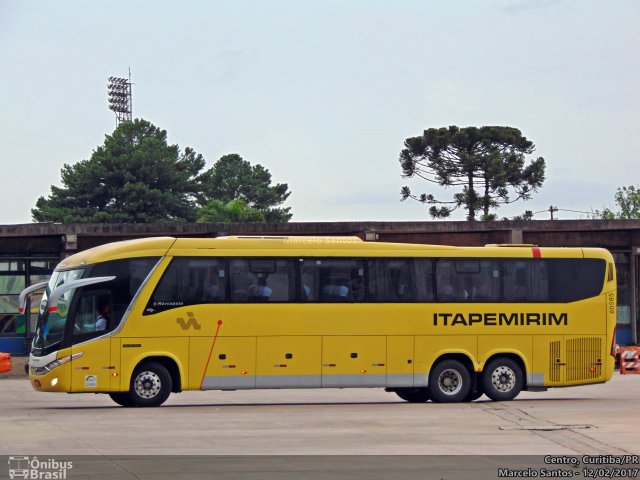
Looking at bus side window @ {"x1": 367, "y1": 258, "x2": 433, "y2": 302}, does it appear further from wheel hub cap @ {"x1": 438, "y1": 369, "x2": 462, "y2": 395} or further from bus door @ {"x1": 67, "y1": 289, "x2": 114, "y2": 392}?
bus door @ {"x1": 67, "y1": 289, "x2": 114, "y2": 392}

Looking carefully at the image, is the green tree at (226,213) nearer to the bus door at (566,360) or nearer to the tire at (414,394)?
the tire at (414,394)

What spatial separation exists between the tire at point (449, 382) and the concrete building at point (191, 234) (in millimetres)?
18883

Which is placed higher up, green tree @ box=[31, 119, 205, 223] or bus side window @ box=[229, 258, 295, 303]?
green tree @ box=[31, 119, 205, 223]

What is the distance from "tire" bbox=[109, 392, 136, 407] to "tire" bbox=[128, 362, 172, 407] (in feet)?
0.67

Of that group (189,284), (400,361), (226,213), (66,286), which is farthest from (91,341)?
(226,213)

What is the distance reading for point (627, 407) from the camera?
86.5 feet

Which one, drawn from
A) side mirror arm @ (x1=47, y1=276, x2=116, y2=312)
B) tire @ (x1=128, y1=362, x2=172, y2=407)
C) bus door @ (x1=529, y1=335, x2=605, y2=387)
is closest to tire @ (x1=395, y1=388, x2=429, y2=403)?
bus door @ (x1=529, y1=335, x2=605, y2=387)

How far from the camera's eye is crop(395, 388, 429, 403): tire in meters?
28.6

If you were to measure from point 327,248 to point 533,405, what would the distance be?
222 inches

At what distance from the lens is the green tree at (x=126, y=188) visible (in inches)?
3927

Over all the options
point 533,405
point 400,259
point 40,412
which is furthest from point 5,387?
point 533,405

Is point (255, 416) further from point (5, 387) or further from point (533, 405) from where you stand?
point (5, 387)

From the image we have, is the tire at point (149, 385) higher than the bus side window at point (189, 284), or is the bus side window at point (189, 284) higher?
the bus side window at point (189, 284)

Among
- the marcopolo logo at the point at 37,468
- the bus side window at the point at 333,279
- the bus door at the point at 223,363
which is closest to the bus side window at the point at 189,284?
the bus door at the point at 223,363
